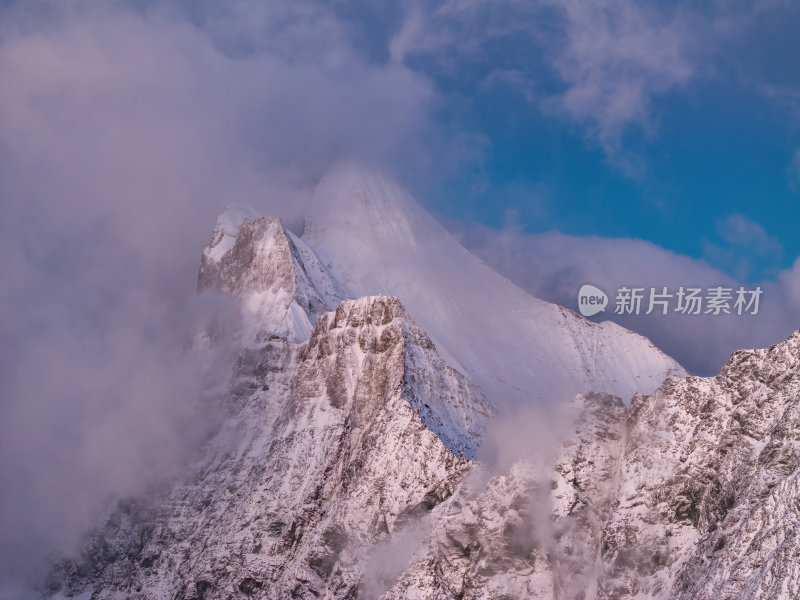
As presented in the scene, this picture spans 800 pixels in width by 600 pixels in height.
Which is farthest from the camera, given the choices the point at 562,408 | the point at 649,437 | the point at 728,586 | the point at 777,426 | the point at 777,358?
the point at 562,408

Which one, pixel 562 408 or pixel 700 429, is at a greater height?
pixel 562 408

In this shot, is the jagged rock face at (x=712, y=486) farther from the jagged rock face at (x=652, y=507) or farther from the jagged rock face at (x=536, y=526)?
the jagged rock face at (x=536, y=526)

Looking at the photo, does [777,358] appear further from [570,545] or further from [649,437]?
[570,545]

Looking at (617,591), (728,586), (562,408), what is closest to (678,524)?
A: (617,591)

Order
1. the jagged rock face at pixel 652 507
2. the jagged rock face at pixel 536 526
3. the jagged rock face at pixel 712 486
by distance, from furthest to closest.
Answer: the jagged rock face at pixel 536 526 → the jagged rock face at pixel 652 507 → the jagged rock face at pixel 712 486

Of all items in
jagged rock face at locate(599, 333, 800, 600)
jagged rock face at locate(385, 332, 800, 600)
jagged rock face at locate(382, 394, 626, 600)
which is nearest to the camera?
jagged rock face at locate(599, 333, 800, 600)

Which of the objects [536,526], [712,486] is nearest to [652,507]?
[712,486]

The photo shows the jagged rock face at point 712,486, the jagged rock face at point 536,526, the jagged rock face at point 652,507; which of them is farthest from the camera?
the jagged rock face at point 536,526

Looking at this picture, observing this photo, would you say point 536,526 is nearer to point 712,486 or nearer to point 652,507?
point 652,507

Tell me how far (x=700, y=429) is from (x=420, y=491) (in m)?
55.7

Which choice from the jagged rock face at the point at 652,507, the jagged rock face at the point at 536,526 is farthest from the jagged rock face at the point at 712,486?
the jagged rock face at the point at 536,526

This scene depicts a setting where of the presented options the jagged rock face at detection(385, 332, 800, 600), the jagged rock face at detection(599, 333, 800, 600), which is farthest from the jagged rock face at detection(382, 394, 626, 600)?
the jagged rock face at detection(599, 333, 800, 600)

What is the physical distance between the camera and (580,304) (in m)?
175

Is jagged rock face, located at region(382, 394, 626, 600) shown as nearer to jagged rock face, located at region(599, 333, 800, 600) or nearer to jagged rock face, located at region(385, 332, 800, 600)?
jagged rock face, located at region(385, 332, 800, 600)
